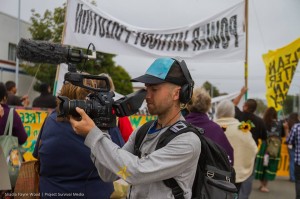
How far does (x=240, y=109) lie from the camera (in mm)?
7125

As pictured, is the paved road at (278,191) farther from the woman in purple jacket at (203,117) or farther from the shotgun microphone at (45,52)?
the shotgun microphone at (45,52)

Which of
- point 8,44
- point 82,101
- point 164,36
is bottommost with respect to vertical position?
point 82,101

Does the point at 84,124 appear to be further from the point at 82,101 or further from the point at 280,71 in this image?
the point at 280,71

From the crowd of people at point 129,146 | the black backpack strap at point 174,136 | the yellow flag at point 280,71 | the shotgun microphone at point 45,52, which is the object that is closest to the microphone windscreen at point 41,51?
the shotgun microphone at point 45,52

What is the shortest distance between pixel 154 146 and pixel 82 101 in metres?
0.44

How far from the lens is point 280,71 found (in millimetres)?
7816

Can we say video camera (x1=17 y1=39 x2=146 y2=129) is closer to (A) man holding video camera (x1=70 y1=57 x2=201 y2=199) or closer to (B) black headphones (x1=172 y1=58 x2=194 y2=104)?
(A) man holding video camera (x1=70 y1=57 x2=201 y2=199)

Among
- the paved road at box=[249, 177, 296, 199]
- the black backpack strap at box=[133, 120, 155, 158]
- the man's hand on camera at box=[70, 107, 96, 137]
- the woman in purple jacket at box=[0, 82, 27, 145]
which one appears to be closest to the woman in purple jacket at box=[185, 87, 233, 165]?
the woman in purple jacket at box=[0, 82, 27, 145]

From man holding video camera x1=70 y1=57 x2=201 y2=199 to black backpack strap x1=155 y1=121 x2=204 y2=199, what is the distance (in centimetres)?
2

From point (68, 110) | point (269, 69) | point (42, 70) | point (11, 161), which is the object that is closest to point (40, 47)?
point (68, 110)

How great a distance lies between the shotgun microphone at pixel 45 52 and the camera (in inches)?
81.5

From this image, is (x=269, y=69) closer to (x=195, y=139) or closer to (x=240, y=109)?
(x=240, y=109)

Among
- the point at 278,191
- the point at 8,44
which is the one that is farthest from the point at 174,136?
the point at 8,44

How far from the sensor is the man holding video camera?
181 centimetres
